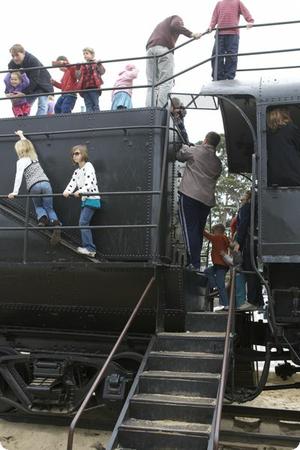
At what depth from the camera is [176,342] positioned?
17.7 ft

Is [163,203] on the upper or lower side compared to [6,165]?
lower

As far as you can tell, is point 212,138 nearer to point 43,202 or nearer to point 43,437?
point 43,202

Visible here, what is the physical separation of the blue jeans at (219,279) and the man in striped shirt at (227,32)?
2.57 metres

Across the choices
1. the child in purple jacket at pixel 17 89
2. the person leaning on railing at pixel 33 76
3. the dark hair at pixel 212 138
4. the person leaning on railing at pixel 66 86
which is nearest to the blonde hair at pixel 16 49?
the person leaning on railing at pixel 33 76

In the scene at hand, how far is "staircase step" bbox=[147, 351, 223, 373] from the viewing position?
5016 millimetres

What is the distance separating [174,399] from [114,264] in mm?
1579

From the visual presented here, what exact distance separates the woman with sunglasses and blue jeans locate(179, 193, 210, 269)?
1.14 meters

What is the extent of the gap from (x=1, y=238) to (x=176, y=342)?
2.59 m

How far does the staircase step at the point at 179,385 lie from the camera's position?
4777mm

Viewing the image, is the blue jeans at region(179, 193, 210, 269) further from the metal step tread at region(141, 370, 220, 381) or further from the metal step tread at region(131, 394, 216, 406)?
the metal step tread at region(131, 394, 216, 406)

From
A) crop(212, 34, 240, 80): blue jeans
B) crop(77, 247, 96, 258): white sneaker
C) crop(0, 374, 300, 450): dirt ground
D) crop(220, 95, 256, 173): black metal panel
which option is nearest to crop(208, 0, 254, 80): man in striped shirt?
crop(212, 34, 240, 80): blue jeans

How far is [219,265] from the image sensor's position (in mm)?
6824

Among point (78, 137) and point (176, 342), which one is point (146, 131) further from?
point (176, 342)

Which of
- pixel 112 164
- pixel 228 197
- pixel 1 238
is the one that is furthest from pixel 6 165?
pixel 228 197
